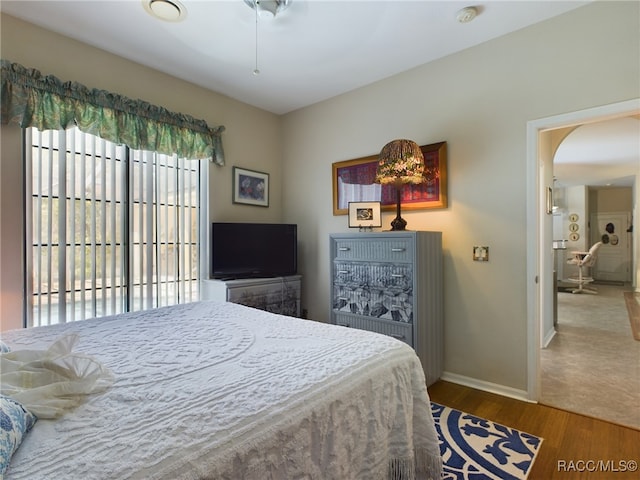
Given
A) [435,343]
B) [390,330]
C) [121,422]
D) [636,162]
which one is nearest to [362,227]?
[390,330]

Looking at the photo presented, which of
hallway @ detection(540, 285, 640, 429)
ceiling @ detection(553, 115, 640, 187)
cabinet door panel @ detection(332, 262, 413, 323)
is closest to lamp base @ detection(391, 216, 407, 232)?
cabinet door panel @ detection(332, 262, 413, 323)

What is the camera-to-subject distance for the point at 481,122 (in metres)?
2.68

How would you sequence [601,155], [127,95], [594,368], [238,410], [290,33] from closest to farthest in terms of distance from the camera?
1. [238,410]
2. [290,33]
3. [127,95]
4. [594,368]
5. [601,155]

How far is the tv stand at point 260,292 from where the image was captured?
3.17m

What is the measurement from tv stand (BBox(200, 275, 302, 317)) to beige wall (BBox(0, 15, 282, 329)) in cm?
79

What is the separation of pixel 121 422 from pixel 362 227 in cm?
263

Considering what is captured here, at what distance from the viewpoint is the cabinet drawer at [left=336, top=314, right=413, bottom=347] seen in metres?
2.55

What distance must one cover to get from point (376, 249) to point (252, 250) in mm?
1412

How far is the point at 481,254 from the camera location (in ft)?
8.78

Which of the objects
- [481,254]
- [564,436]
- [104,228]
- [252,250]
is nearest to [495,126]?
[481,254]

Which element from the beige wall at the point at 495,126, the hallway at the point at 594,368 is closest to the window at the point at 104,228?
the beige wall at the point at 495,126

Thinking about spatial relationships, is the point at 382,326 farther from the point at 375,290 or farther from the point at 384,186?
the point at 384,186

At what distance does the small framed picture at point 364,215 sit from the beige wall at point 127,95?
1.30 meters

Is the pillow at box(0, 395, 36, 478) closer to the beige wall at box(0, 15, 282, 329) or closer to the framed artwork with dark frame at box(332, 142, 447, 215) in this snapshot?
the beige wall at box(0, 15, 282, 329)
